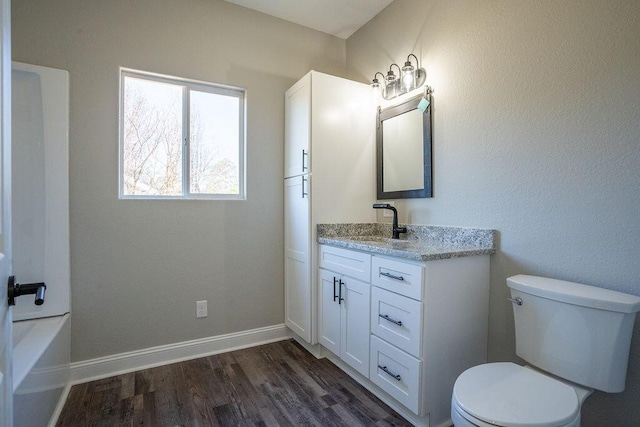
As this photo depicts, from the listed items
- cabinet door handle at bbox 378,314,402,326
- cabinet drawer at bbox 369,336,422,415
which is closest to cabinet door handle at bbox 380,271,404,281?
cabinet door handle at bbox 378,314,402,326

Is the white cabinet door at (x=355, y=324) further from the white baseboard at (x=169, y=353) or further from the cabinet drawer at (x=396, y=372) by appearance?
the white baseboard at (x=169, y=353)

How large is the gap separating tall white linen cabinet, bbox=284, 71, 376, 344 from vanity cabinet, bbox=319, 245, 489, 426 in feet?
1.78

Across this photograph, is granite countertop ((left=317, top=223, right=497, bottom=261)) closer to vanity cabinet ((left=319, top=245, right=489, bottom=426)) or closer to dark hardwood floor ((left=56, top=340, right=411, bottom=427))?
vanity cabinet ((left=319, top=245, right=489, bottom=426))

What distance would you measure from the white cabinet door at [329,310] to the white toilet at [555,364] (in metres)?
0.99

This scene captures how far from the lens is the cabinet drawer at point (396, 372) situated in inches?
60.3

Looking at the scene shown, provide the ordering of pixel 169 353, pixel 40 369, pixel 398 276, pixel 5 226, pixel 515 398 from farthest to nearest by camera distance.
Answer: pixel 169 353 < pixel 398 276 < pixel 40 369 < pixel 515 398 < pixel 5 226

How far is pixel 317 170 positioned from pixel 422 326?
127cm

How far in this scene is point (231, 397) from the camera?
6.13 ft

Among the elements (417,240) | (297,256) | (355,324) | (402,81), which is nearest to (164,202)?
(297,256)

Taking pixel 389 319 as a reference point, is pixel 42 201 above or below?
above

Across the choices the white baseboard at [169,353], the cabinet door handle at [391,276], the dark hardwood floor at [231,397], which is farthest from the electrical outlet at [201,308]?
the cabinet door handle at [391,276]

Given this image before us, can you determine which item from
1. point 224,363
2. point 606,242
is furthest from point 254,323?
point 606,242

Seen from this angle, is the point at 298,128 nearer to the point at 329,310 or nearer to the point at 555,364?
the point at 329,310

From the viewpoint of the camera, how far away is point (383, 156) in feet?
8.18
